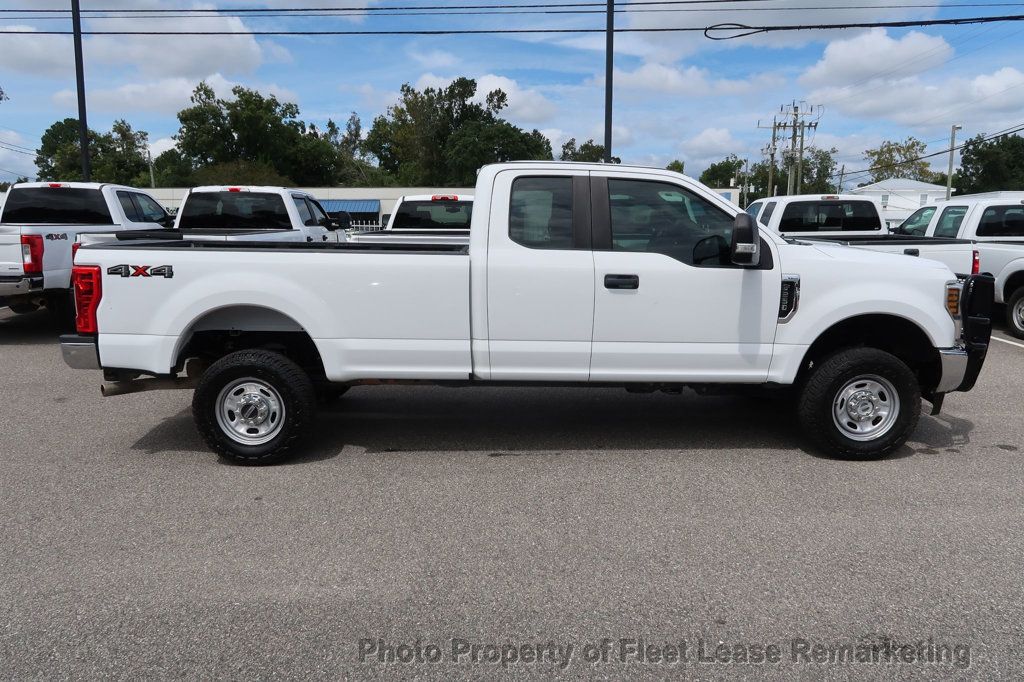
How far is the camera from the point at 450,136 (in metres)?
76.0

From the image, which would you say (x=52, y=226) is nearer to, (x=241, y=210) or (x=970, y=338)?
(x=241, y=210)

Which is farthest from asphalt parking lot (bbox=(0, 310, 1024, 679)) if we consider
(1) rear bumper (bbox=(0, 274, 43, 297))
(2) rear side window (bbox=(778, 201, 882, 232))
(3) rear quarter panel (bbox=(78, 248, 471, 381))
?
(2) rear side window (bbox=(778, 201, 882, 232))

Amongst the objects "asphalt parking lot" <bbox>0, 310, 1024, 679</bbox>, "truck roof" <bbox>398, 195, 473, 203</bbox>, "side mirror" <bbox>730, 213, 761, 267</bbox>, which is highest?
"truck roof" <bbox>398, 195, 473, 203</bbox>

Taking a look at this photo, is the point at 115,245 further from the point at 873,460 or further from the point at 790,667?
the point at 873,460

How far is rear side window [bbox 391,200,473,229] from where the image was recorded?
12.2 metres

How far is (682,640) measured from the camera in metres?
3.19

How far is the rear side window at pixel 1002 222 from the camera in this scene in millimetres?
11312

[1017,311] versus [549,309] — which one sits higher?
[549,309]

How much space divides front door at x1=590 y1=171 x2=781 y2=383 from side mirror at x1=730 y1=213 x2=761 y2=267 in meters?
0.18

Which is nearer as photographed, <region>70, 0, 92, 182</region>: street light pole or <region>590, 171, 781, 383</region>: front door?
<region>590, 171, 781, 383</region>: front door

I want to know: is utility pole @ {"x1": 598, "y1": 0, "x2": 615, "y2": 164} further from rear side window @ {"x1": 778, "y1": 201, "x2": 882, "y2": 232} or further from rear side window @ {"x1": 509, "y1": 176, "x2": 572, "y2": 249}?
rear side window @ {"x1": 509, "y1": 176, "x2": 572, "y2": 249}

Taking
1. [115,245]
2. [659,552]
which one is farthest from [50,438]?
[659,552]

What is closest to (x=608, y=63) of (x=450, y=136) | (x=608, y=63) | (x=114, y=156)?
(x=608, y=63)

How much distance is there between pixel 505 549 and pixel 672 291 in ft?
6.82
